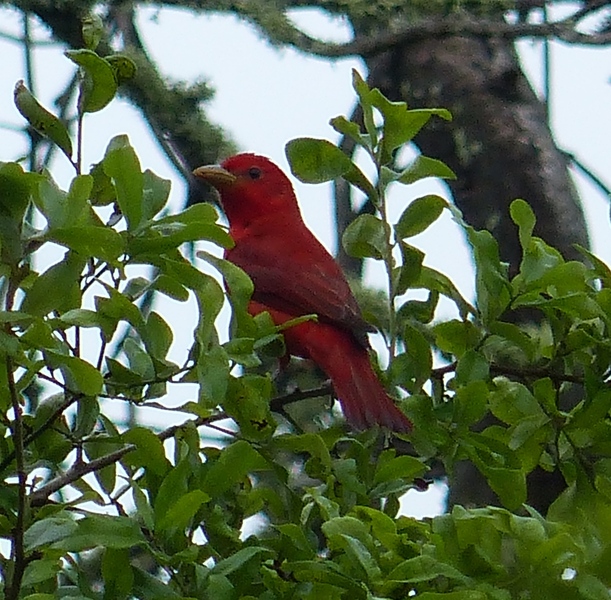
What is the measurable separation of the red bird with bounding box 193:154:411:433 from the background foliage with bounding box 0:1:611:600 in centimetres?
17

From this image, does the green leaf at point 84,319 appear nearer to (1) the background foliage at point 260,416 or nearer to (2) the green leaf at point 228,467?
(1) the background foliage at point 260,416

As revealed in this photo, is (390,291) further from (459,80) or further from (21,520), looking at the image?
(459,80)

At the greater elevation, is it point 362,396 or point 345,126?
point 345,126

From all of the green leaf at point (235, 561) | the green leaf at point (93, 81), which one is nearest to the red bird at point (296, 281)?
the green leaf at point (235, 561)

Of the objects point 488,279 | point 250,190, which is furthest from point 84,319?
point 250,190

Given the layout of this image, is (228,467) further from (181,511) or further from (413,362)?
(413,362)

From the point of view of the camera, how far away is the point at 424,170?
1.37 meters

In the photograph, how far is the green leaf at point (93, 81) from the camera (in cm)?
116

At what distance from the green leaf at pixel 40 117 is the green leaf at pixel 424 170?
37cm

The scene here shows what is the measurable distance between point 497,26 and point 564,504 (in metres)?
1.40

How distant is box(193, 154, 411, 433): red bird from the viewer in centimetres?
172

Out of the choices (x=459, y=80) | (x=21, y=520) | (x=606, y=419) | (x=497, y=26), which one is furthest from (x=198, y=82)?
(x=21, y=520)

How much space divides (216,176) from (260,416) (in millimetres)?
1592

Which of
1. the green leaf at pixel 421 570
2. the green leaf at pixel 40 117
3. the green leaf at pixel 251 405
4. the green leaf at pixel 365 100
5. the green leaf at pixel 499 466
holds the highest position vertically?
the green leaf at pixel 365 100
